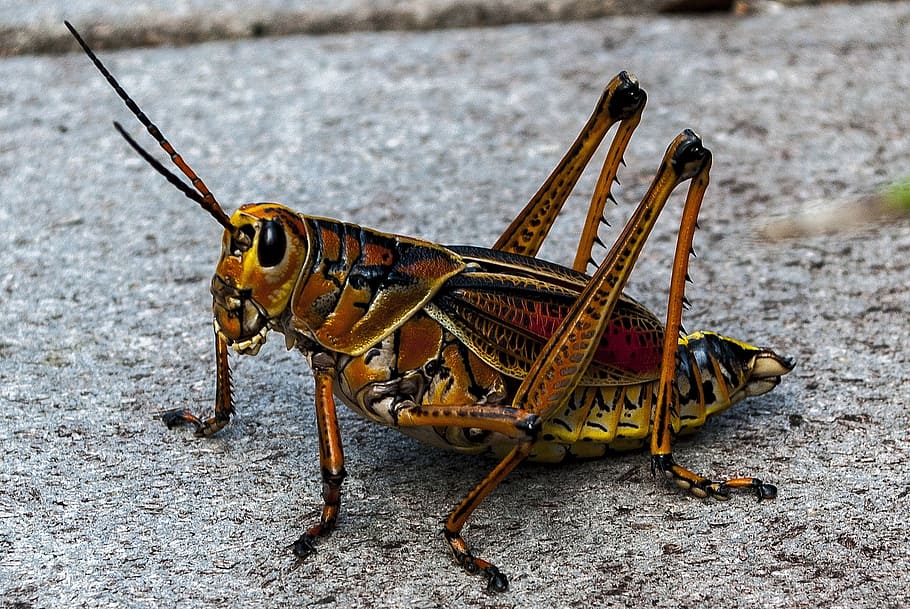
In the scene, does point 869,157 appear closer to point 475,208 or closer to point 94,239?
point 475,208

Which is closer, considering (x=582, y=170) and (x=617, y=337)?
(x=617, y=337)

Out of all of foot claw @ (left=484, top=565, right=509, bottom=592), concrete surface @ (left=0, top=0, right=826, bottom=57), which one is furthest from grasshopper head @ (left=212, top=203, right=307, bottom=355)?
concrete surface @ (left=0, top=0, right=826, bottom=57)

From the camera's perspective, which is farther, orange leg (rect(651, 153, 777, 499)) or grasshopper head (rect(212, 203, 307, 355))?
orange leg (rect(651, 153, 777, 499))

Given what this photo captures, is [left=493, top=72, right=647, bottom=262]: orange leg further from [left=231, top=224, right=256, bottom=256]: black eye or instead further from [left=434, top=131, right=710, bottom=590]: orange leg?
[left=231, top=224, right=256, bottom=256]: black eye

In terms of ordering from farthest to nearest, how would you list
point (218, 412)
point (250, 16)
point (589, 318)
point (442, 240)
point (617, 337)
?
point (250, 16) < point (442, 240) < point (218, 412) < point (617, 337) < point (589, 318)

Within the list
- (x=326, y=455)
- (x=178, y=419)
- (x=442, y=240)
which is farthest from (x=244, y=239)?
(x=442, y=240)

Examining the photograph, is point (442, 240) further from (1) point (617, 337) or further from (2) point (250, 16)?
(2) point (250, 16)
